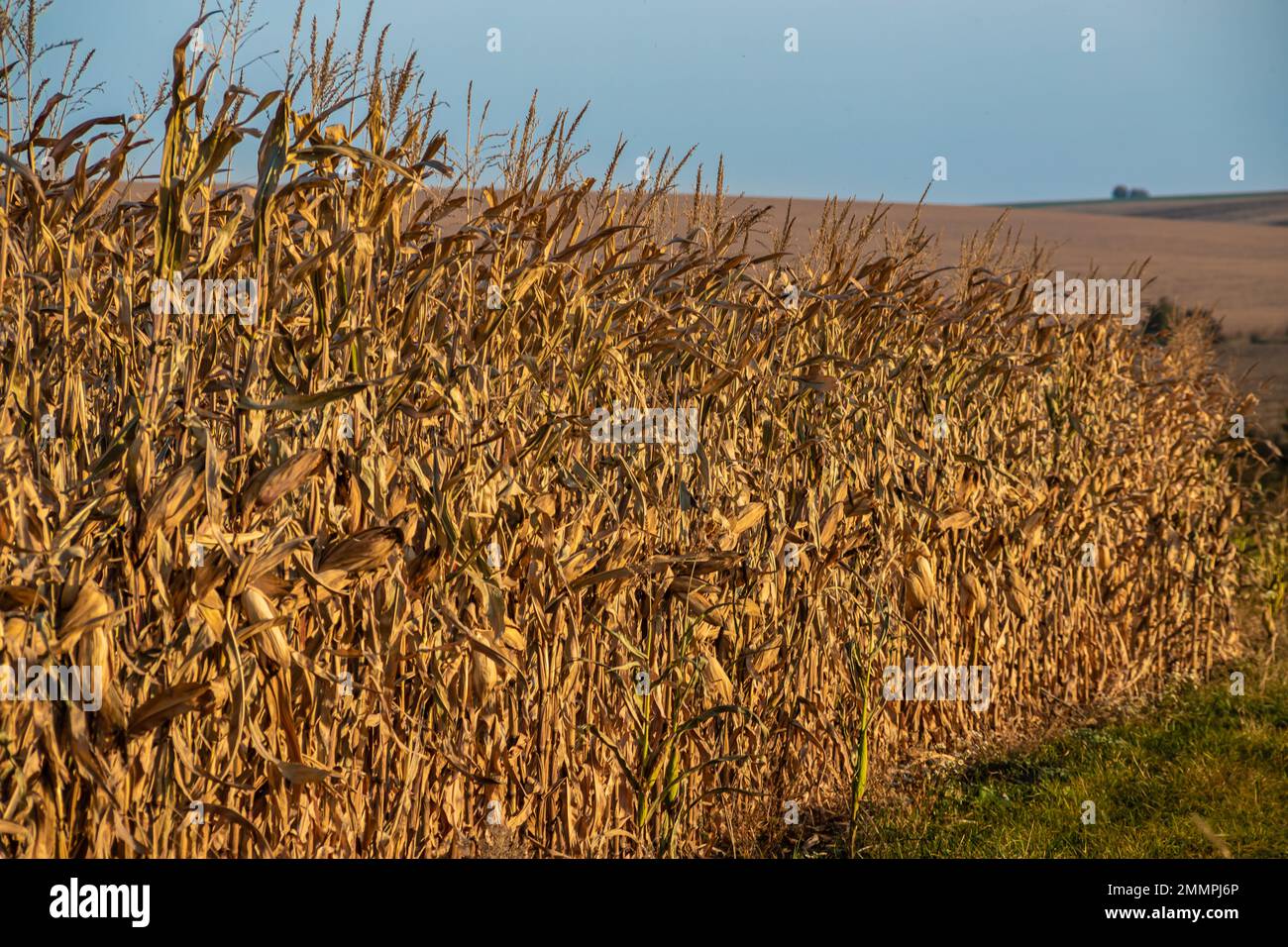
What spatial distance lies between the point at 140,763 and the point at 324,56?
1601 millimetres

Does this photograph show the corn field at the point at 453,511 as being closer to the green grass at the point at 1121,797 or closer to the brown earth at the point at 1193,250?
the green grass at the point at 1121,797

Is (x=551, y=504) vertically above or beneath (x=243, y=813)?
above

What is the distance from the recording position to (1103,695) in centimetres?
552

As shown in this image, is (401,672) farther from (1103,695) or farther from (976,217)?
(976,217)

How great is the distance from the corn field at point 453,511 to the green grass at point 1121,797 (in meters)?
0.24

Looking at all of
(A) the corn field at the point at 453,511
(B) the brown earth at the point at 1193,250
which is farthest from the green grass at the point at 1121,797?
(B) the brown earth at the point at 1193,250

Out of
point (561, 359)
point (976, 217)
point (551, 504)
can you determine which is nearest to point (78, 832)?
point (551, 504)

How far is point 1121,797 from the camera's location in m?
→ 4.39

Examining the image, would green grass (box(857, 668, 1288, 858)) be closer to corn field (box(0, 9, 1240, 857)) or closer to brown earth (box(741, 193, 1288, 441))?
corn field (box(0, 9, 1240, 857))

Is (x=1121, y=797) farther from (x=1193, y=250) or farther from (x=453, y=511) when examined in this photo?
(x=1193, y=250)

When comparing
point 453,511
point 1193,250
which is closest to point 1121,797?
point 453,511

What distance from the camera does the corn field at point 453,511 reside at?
7.13ft

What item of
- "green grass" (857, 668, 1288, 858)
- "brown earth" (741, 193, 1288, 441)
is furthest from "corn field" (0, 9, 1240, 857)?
"brown earth" (741, 193, 1288, 441)

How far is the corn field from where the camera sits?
2.17 meters
